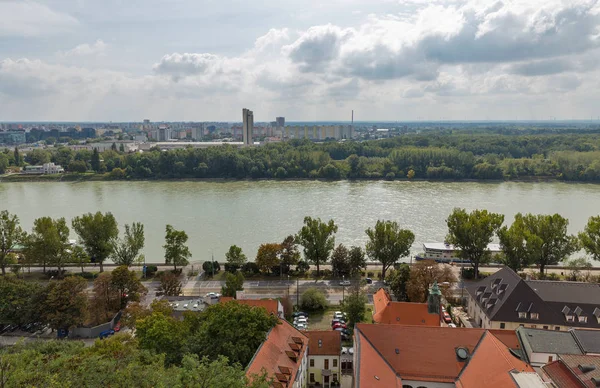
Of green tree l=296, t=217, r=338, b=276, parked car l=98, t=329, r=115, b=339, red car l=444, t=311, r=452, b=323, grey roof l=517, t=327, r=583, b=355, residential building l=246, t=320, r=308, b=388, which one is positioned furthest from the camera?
green tree l=296, t=217, r=338, b=276

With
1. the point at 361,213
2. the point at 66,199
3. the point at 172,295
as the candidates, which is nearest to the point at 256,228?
the point at 361,213

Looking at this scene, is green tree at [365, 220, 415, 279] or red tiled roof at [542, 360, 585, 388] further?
green tree at [365, 220, 415, 279]

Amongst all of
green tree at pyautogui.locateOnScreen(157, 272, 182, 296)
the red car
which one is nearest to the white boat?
the red car

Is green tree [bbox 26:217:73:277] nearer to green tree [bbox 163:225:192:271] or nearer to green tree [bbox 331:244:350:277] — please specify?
green tree [bbox 163:225:192:271]

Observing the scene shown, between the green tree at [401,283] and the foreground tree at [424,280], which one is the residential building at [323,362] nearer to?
the foreground tree at [424,280]

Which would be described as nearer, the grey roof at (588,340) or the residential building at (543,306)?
the grey roof at (588,340)

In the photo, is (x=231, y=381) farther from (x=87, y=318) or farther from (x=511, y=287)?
(x=511, y=287)

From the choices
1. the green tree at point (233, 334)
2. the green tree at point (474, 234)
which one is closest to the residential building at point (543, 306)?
the green tree at point (474, 234)
